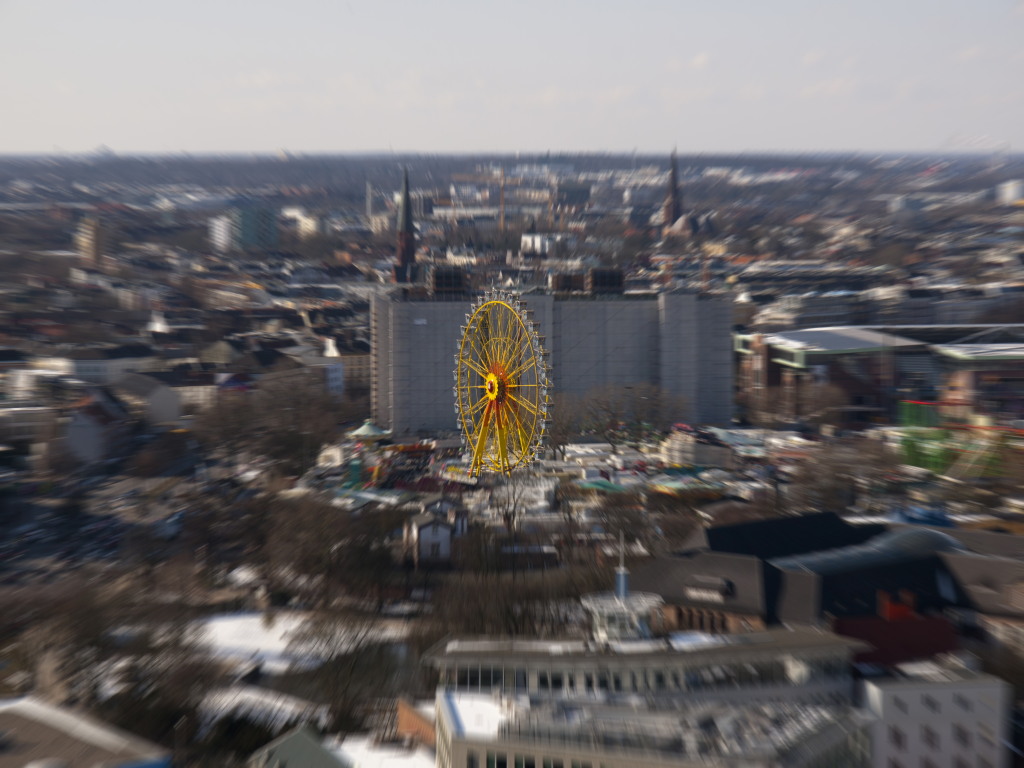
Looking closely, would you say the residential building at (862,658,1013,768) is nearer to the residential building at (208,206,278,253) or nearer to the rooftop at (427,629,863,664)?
the rooftop at (427,629,863,664)

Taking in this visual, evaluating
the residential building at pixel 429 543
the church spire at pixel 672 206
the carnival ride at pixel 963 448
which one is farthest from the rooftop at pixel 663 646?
the church spire at pixel 672 206

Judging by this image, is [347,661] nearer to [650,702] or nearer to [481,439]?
[650,702]

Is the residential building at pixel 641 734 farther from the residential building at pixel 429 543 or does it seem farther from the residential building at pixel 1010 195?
the residential building at pixel 1010 195

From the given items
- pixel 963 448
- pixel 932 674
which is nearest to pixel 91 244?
pixel 963 448

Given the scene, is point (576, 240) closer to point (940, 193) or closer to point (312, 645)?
point (940, 193)

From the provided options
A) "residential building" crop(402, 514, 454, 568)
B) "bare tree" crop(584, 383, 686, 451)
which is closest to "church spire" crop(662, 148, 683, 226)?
"bare tree" crop(584, 383, 686, 451)

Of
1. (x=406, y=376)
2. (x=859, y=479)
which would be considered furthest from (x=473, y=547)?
(x=406, y=376)

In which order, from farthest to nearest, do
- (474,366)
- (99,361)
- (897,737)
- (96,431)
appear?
(99,361), (96,431), (474,366), (897,737)
